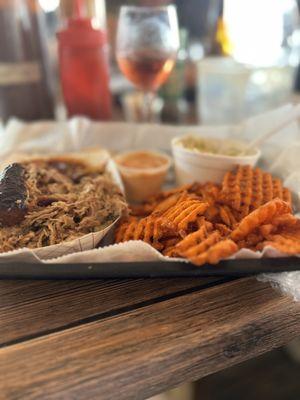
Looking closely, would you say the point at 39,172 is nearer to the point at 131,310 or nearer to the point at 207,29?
the point at 131,310

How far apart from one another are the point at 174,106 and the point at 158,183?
0.86 m

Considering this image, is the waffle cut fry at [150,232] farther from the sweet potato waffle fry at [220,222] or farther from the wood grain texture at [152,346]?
the wood grain texture at [152,346]

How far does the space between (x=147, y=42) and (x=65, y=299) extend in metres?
1.06

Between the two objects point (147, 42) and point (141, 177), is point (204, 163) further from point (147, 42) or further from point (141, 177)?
point (147, 42)

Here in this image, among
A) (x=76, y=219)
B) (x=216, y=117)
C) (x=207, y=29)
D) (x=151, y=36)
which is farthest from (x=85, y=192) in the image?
(x=207, y=29)

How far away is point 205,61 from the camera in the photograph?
1.84m

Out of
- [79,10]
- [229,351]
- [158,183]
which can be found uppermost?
[79,10]

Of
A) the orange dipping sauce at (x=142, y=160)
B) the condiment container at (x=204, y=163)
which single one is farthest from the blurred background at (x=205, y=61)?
the condiment container at (x=204, y=163)

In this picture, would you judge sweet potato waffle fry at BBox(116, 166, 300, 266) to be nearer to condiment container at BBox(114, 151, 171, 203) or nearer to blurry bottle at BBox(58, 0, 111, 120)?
condiment container at BBox(114, 151, 171, 203)

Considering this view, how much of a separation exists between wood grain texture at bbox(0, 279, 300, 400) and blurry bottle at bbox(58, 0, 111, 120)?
3.65 feet

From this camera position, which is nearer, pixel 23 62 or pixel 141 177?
pixel 141 177

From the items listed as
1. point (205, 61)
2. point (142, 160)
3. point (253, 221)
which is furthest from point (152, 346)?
point (205, 61)

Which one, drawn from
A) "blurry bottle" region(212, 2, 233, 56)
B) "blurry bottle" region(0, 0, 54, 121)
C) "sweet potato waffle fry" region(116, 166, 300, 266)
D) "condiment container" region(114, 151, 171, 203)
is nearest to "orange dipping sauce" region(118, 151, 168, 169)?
"condiment container" region(114, 151, 171, 203)

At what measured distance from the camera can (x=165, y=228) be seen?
837 mm
